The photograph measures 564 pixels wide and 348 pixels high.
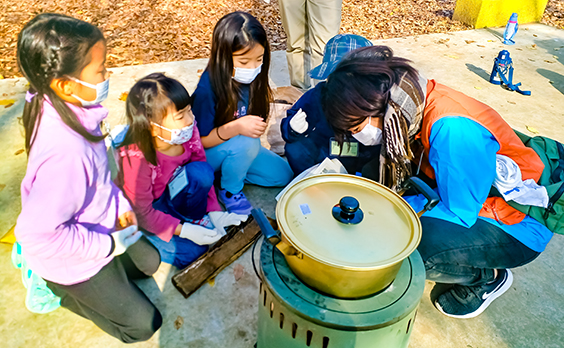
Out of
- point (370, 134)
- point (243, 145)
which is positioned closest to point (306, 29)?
point (243, 145)

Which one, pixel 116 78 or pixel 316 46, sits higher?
pixel 316 46

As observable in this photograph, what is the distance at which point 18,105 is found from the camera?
364 centimetres

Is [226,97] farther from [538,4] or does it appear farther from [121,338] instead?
[538,4]

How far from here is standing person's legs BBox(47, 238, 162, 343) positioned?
5.57ft

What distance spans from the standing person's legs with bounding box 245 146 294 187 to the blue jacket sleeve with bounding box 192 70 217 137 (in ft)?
1.73

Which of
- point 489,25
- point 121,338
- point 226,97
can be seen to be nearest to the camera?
point 121,338

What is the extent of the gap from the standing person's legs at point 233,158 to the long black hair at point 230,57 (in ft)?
0.54

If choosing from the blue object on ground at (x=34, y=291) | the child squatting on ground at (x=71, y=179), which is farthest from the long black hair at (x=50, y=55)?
the blue object on ground at (x=34, y=291)

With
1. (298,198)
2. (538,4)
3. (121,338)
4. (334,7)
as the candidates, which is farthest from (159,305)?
(538,4)

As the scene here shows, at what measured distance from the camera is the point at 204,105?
7.91 ft

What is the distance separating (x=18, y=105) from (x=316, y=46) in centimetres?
301

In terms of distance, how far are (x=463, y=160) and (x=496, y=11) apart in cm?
578

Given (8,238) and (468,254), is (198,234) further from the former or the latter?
(468,254)

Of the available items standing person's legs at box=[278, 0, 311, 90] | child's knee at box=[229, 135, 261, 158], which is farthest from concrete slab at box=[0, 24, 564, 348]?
standing person's legs at box=[278, 0, 311, 90]
